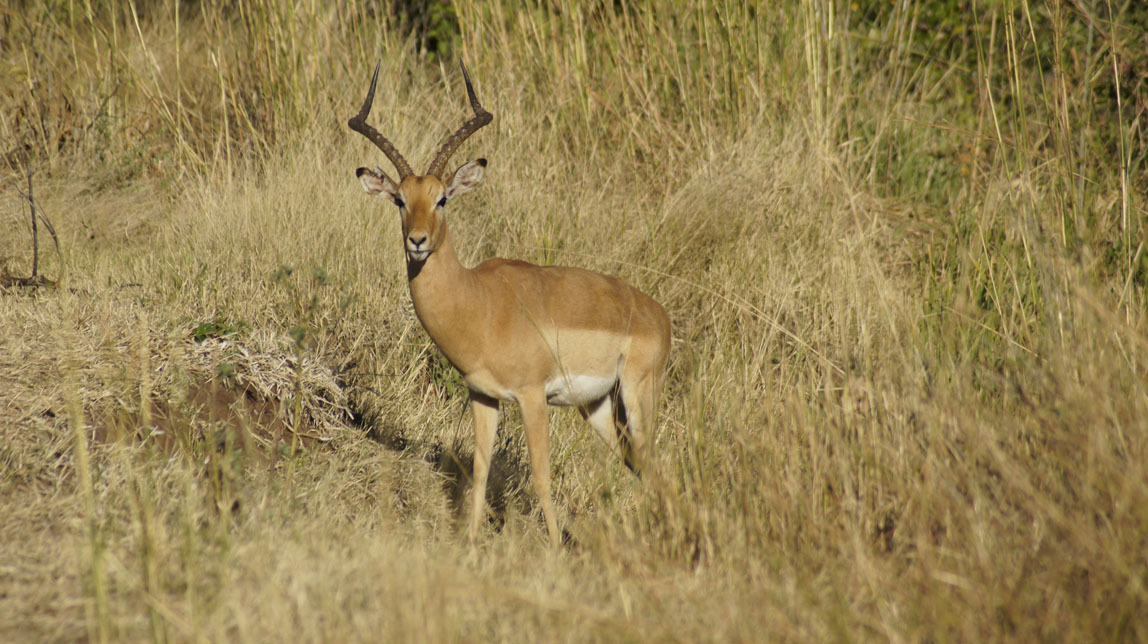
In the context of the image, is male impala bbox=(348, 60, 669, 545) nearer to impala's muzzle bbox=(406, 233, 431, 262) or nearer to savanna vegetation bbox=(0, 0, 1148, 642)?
impala's muzzle bbox=(406, 233, 431, 262)

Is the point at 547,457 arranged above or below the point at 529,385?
below

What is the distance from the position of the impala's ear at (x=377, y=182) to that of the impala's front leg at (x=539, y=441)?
1.05 m

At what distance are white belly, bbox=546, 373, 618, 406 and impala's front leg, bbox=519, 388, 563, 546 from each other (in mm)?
128

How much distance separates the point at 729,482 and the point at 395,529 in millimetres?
1333

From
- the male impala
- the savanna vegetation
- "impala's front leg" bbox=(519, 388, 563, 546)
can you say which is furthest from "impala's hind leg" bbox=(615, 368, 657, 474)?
"impala's front leg" bbox=(519, 388, 563, 546)

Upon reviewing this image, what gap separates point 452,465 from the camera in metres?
5.47

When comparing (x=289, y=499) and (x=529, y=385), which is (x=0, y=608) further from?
(x=529, y=385)

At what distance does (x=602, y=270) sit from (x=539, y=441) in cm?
219

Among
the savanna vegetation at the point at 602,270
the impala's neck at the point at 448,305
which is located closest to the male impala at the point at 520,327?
the impala's neck at the point at 448,305

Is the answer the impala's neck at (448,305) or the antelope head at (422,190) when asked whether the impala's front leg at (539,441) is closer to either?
the impala's neck at (448,305)

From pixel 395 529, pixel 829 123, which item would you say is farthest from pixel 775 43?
pixel 395 529

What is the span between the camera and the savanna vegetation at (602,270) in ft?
10.3

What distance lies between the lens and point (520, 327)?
4648mm

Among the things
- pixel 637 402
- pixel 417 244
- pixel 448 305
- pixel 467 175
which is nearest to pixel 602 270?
pixel 637 402
